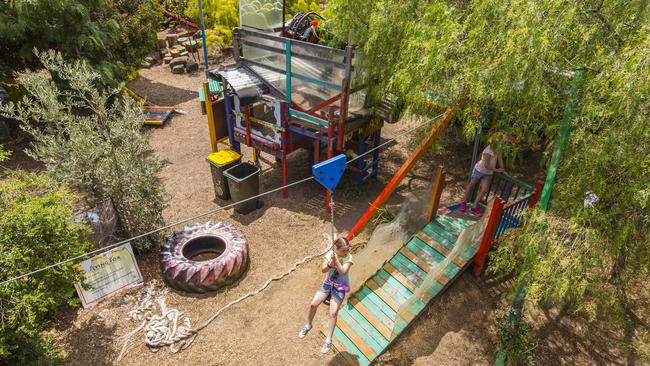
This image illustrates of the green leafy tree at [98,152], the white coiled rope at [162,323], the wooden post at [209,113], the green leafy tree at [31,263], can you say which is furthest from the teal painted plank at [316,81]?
the green leafy tree at [31,263]

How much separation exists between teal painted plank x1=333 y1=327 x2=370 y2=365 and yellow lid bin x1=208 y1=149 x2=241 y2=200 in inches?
179

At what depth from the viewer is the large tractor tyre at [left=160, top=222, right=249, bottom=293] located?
710cm

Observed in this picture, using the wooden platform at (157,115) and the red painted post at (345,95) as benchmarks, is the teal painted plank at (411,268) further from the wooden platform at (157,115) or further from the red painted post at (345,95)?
the wooden platform at (157,115)

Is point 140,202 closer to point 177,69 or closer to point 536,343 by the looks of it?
point 536,343

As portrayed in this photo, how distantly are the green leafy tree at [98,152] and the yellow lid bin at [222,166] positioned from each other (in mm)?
1804

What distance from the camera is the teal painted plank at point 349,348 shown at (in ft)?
20.0

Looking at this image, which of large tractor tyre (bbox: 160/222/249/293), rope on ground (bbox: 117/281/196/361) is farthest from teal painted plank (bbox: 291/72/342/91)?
rope on ground (bbox: 117/281/196/361)

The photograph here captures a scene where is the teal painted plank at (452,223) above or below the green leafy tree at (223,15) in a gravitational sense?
below

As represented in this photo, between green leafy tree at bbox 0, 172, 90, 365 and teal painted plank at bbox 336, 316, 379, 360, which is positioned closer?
green leafy tree at bbox 0, 172, 90, 365

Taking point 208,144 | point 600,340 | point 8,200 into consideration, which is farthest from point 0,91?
point 600,340

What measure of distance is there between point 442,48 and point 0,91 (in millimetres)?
12212

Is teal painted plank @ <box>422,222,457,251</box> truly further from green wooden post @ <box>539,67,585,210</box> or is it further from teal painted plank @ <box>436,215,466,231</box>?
green wooden post @ <box>539,67,585,210</box>

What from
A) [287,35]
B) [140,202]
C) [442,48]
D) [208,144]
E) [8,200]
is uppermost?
[442,48]

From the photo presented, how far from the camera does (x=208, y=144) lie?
12555mm
